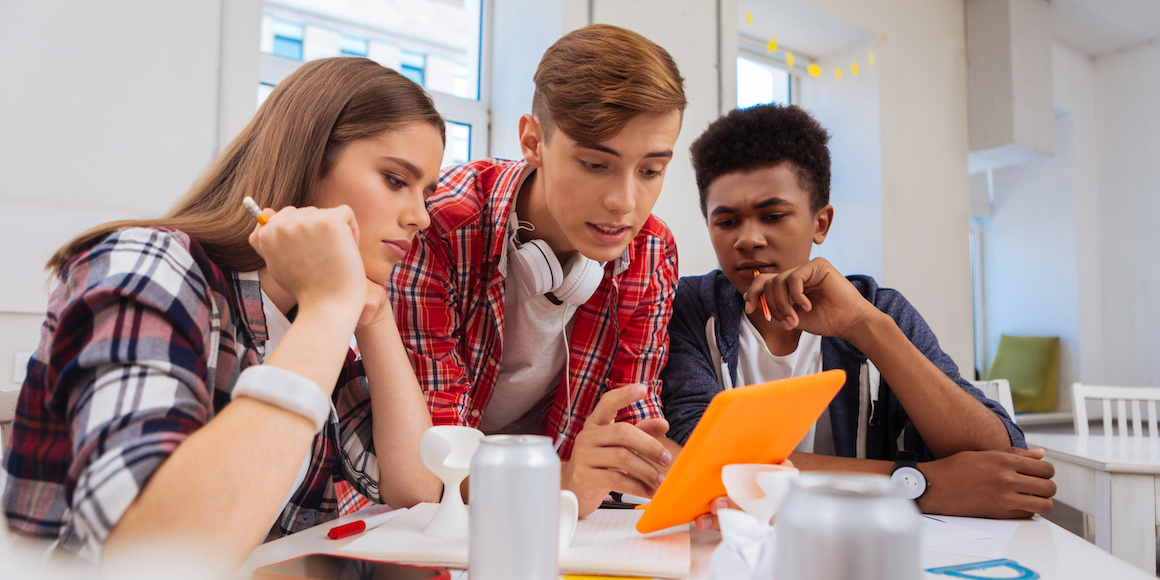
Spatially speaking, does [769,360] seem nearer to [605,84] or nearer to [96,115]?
[605,84]

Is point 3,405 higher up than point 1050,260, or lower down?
lower down

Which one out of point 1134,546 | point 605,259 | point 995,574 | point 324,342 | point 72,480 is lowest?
point 1134,546

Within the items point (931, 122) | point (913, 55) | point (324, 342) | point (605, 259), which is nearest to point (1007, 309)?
point (931, 122)

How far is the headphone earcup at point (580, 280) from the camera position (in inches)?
52.6

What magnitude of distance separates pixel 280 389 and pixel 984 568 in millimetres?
752

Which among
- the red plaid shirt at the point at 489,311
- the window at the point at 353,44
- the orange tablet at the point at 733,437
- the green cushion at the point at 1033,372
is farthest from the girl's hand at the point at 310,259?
the green cushion at the point at 1033,372

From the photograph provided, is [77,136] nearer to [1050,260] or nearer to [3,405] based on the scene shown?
[3,405]

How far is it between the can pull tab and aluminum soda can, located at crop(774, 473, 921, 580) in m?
0.44

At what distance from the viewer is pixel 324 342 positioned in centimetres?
67

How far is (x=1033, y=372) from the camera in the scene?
15.3 ft

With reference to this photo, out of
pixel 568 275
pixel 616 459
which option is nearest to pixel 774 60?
pixel 568 275

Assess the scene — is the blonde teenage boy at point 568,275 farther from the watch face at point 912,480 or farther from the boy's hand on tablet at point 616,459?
the watch face at point 912,480

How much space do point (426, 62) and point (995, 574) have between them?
8.56 ft

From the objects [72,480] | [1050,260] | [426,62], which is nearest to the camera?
[72,480]
